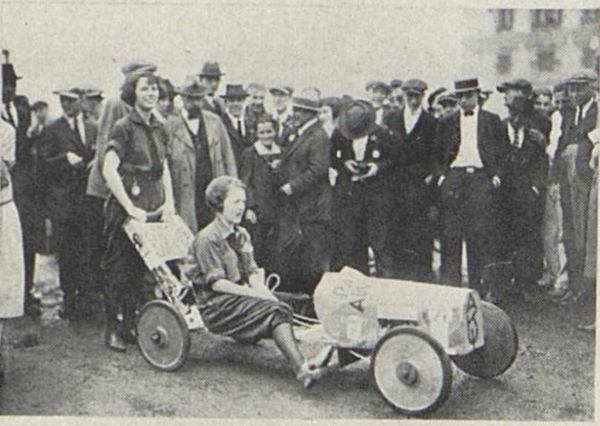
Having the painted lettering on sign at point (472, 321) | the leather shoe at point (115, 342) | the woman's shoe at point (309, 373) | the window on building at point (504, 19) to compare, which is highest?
the window on building at point (504, 19)

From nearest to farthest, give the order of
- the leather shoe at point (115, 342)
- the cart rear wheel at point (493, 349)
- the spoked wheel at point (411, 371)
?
1. the spoked wheel at point (411, 371)
2. the cart rear wheel at point (493, 349)
3. the leather shoe at point (115, 342)

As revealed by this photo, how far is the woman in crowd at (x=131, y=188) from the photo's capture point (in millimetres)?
Result: 4188

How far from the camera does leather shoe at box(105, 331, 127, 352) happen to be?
425 centimetres

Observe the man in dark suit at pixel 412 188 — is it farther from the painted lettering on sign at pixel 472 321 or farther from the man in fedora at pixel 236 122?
the man in fedora at pixel 236 122

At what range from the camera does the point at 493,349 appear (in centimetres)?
417

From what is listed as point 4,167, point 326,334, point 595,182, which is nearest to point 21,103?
point 4,167

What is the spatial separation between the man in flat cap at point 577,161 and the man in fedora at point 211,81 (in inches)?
58.3

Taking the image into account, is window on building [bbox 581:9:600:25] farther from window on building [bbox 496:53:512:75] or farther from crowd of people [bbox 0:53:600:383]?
window on building [bbox 496:53:512:75]

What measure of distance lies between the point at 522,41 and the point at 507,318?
3.86 ft

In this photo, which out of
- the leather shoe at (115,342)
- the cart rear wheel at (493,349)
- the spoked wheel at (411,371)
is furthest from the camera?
the leather shoe at (115,342)

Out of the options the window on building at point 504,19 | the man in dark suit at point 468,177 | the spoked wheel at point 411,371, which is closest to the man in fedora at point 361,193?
the man in dark suit at point 468,177

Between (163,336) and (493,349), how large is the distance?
1.39m

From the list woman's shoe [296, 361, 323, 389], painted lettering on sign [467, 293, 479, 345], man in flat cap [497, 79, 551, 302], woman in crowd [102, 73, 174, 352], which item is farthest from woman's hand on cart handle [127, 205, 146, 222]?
man in flat cap [497, 79, 551, 302]

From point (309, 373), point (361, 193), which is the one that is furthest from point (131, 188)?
point (309, 373)
